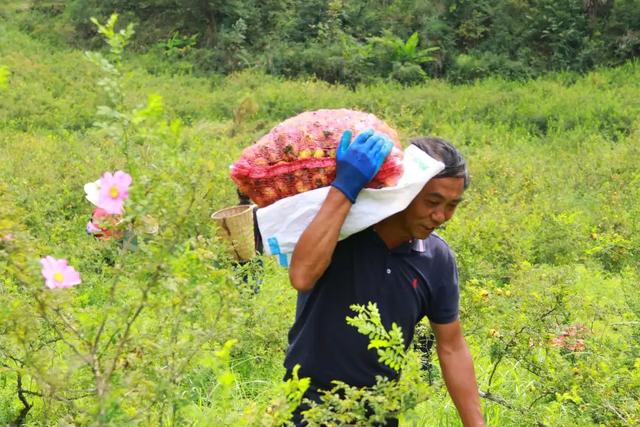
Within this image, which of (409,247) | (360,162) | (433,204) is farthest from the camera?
(409,247)

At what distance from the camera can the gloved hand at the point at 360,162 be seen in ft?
6.30

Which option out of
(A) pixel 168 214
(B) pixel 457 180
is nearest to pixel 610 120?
(B) pixel 457 180

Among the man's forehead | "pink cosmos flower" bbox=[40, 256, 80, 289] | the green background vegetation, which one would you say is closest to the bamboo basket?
the green background vegetation

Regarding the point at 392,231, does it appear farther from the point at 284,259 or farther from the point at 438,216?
the point at 284,259

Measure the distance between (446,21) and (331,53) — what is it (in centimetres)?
285

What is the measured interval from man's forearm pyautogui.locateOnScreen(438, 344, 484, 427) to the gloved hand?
70 centimetres

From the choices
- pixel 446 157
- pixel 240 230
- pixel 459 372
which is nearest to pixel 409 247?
pixel 446 157

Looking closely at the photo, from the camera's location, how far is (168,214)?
1.28 meters

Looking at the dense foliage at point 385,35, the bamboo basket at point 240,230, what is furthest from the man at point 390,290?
the dense foliage at point 385,35

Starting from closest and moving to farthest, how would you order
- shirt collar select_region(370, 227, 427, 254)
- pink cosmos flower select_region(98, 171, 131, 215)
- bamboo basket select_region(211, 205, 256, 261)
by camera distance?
pink cosmos flower select_region(98, 171, 131, 215), shirt collar select_region(370, 227, 427, 254), bamboo basket select_region(211, 205, 256, 261)

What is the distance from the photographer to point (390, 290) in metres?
2.23

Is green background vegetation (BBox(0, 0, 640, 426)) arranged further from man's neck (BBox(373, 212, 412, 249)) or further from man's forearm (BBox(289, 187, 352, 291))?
man's neck (BBox(373, 212, 412, 249))

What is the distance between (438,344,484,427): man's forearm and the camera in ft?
7.56

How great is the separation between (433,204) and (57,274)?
117 centimetres
